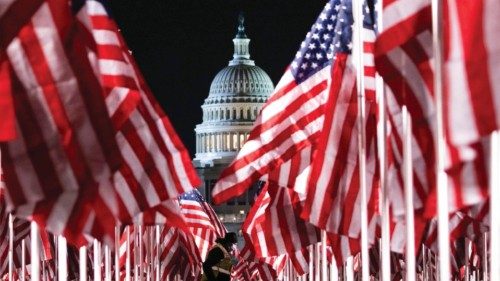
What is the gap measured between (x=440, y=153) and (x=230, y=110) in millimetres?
170237

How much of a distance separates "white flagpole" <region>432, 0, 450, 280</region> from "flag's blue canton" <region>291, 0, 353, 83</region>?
304 inches

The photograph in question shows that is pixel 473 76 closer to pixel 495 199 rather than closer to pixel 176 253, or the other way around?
pixel 495 199

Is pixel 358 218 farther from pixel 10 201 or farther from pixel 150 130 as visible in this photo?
pixel 10 201

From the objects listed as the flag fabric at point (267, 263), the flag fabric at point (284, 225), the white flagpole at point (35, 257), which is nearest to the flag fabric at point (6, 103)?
the white flagpole at point (35, 257)

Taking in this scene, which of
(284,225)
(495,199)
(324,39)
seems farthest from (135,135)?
(284,225)

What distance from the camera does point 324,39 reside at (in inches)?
838

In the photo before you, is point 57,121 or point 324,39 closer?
point 57,121

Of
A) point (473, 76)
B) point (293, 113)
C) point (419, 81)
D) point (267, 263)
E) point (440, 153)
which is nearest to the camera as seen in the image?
point (473, 76)

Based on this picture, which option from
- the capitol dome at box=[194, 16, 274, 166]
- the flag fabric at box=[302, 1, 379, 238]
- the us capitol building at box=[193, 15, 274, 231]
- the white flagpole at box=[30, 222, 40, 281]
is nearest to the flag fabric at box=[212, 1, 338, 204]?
the flag fabric at box=[302, 1, 379, 238]

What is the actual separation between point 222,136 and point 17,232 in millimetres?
154982

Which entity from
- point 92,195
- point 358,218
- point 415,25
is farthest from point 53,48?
point 358,218

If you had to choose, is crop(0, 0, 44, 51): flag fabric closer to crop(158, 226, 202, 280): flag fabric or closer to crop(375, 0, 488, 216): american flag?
crop(375, 0, 488, 216): american flag

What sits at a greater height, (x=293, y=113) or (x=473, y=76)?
(x=293, y=113)

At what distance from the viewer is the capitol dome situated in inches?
7160
